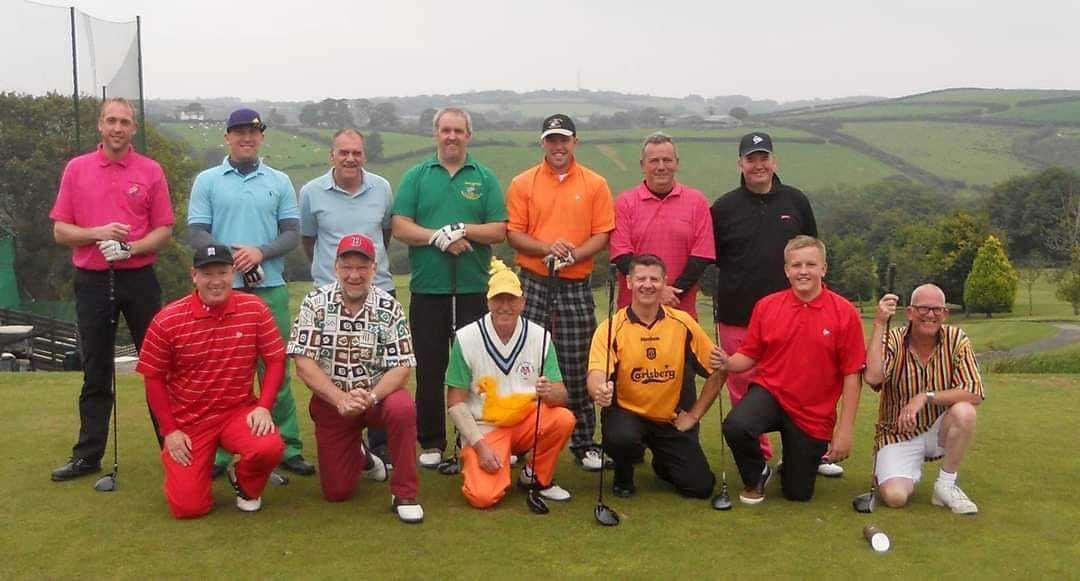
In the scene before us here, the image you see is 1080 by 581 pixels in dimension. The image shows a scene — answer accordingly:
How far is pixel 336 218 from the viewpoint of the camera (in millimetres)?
6223

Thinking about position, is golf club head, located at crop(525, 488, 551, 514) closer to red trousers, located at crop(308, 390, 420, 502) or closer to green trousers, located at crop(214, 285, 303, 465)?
red trousers, located at crop(308, 390, 420, 502)

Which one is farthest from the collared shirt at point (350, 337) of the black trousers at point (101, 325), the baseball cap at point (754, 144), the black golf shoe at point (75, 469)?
the baseball cap at point (754, 144)

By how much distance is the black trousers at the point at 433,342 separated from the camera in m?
6.36

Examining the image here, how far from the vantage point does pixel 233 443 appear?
538cm

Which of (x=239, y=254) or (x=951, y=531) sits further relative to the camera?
(x=239, y=254)

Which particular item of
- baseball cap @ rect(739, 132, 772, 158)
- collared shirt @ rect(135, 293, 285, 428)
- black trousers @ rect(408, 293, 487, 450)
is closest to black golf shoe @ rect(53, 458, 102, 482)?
collared shirt @ rect(135, 293, 285, 428)

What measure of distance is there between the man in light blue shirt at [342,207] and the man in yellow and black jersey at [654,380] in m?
1.67

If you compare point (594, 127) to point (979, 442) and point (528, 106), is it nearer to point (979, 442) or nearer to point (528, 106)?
point (528, 106)

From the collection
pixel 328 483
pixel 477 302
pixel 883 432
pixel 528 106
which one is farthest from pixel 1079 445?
Answer: pixel 528 106

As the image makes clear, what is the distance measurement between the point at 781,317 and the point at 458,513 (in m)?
2.21

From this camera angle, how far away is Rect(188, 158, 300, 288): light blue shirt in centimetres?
603

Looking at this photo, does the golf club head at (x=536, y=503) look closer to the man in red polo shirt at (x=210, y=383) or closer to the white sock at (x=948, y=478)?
the man in red polo shirt at (x=210, y=383)

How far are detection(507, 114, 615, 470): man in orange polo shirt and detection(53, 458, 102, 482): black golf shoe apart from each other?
2.96 metres

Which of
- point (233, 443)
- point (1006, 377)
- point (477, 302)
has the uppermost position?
point (477, 302)
